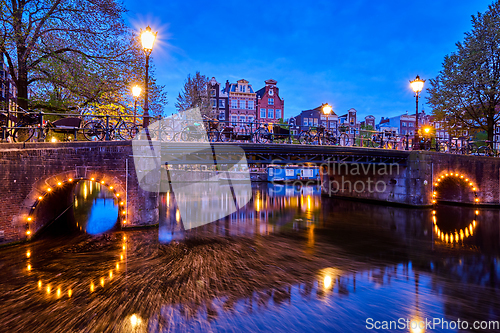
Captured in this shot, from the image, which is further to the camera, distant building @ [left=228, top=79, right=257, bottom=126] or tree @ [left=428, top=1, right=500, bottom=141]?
distant building @ [left=228, top=79, right=257, bottom=126]

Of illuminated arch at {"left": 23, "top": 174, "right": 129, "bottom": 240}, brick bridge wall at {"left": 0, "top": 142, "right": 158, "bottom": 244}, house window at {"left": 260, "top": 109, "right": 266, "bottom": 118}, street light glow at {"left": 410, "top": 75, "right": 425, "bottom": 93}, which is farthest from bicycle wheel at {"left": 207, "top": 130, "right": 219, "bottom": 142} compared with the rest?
house window at {"left": 260, "top": 109, "right": 266, "bottom": 118}

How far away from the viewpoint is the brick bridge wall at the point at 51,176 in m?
8.83

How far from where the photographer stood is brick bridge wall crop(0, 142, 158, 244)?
8.83 meters

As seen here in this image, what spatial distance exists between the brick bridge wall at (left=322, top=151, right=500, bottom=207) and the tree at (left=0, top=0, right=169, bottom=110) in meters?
19.7

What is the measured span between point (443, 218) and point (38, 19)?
81.0ft

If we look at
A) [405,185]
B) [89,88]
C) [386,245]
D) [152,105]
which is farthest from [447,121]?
[89,88]

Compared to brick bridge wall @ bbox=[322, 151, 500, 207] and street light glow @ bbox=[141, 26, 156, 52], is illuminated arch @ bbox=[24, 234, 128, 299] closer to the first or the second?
street light glow @ bbox=[141, 26, 156, 52]

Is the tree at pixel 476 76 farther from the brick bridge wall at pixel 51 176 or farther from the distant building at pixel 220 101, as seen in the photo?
the distant building at pixel 220 101

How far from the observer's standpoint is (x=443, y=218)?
1558 cm

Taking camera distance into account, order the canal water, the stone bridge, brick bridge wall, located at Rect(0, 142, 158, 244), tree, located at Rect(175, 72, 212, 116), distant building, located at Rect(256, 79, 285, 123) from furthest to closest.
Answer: distant building, located at Rect(256, 79, 285, 123) → tree, located at Rect(175, 72, 212, 116) → the stone bridge → brick bridge wall, located at Rect(0, 142, 158, 244) → the canal water

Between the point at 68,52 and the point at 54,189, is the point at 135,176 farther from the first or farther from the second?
the point at 68,52

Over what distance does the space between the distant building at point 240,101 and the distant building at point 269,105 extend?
176cm

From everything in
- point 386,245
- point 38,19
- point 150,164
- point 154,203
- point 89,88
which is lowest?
point 386,245

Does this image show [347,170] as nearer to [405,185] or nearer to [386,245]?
[405,185]
